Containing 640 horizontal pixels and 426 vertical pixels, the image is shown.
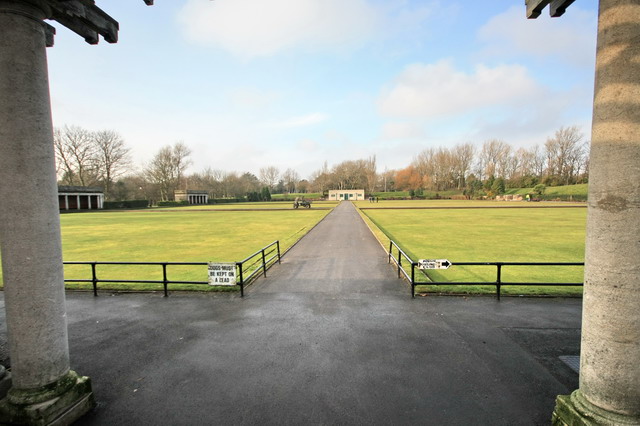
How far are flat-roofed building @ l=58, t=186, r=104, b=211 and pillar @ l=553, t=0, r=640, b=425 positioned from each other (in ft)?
223

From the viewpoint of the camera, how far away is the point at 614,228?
258 centimetres

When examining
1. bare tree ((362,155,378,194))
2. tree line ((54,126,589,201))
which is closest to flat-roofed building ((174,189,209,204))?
tree line ((54,126,589,201))

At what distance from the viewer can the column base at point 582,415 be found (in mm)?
2656

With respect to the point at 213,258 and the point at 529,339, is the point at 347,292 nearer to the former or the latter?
the point at 529,339

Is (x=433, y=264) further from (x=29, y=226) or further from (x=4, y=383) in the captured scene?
(x=4, y=383)

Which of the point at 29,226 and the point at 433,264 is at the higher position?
the point at 29,226

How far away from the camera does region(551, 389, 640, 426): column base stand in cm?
266

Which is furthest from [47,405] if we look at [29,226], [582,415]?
[582,415]

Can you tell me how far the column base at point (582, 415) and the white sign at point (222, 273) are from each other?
593 cm

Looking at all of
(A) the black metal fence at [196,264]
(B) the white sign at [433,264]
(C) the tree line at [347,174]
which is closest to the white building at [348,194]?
(C) the tree line at [347,174]

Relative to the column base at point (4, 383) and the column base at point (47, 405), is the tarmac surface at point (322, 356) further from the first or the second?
the column base at point (4, 383)

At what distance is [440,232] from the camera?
19812 millimetres

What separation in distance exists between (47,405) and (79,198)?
69.2m

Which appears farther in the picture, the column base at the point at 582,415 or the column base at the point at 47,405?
the column base at the point at 47,405
